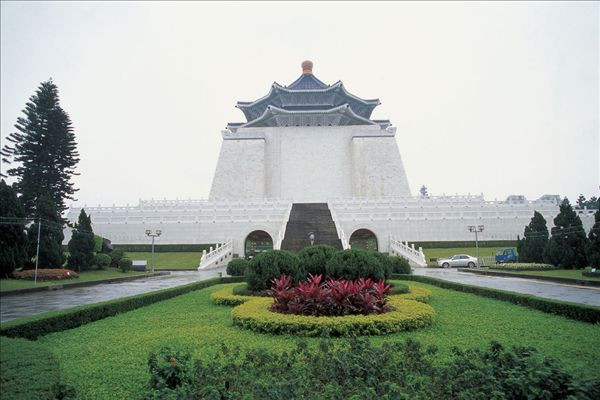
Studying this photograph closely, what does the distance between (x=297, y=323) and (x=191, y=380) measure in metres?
2.63

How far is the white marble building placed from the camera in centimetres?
2980

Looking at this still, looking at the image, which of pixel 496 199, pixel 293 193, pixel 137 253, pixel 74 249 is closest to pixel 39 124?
pixel 137 253

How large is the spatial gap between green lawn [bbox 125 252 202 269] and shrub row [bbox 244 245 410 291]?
15.7 metres

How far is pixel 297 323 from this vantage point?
20.3 feet

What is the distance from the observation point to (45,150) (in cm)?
2842

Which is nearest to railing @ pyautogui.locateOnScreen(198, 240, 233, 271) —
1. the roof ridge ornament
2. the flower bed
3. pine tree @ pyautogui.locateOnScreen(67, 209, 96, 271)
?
pine tree @ pyautogui.locateOnScreen(67, 209, 96, 271)

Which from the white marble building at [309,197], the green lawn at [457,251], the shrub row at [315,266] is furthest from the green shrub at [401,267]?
the green lawn at [457,251]

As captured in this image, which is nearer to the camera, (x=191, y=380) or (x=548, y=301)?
(x=191, y=380)

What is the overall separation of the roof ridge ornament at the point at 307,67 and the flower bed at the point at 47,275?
38.2 m

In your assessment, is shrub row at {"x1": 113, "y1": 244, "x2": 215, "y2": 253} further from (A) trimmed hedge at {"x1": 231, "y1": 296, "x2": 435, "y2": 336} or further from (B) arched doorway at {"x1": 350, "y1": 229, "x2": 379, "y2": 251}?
(A) trimmed hedge at {"x1": 231, "y1": 296, "x2": 435, "y2": 336}

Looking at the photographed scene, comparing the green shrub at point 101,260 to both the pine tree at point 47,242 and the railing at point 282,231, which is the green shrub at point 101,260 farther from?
the railing at point 282,231

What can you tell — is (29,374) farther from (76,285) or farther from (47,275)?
(47,275)

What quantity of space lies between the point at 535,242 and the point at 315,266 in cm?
1521

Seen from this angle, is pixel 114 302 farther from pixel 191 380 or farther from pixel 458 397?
pixel 458 397
